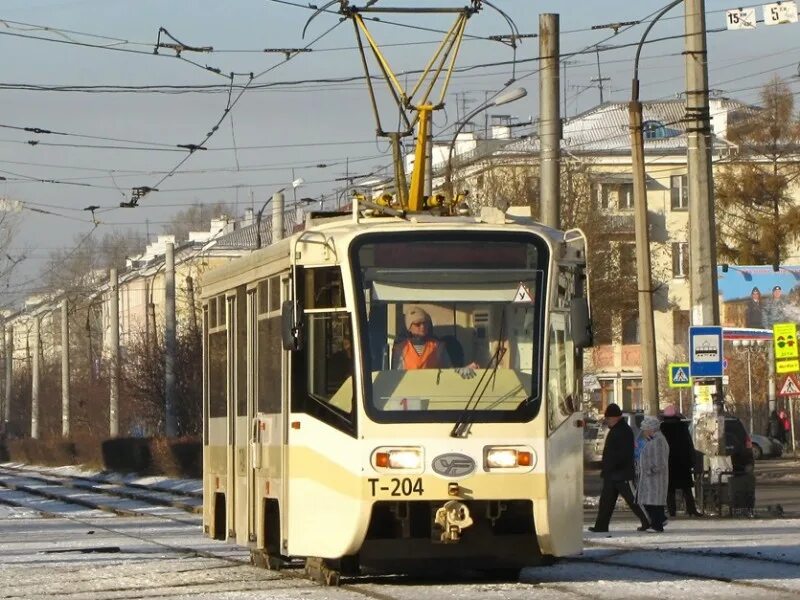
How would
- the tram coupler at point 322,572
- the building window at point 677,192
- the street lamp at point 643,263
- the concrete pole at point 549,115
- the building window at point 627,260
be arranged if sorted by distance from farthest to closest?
1. the building window at point 677,192
2. the building window at point 627,260
3. the street lamp at point 643,263
4. the concrete pole at point 549,115
5. the tram coupler at point 322,572

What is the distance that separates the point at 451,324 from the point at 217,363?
4051 millimetres

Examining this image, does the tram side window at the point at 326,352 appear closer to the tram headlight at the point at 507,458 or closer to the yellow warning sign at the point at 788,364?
the tram headlight at the point at 507,458

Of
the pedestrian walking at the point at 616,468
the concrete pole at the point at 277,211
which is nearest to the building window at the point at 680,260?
the concrete pole at the point at 277,211

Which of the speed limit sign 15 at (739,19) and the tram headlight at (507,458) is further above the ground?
the speed limit sign 15 at (739,19)

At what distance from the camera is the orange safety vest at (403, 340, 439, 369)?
13.2 metres

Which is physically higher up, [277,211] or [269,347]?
[277,211]

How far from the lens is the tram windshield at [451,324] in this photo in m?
13.2

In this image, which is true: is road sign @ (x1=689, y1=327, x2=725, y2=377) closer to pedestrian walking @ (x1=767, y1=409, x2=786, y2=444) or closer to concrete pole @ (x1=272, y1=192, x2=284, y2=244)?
concrete pole @ (x1=272, y1=192, x2=284, y2=244)

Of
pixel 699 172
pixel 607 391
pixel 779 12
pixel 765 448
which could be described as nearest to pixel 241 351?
pixel 699 172

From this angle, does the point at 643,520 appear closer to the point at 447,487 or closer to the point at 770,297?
the point at 447,487

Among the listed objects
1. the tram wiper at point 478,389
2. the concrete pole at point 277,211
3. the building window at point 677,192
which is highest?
the building window at point 677,192

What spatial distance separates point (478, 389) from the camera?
13.2m

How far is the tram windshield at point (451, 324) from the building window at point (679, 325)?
207 ft

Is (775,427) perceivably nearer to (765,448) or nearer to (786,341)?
(765,448)
